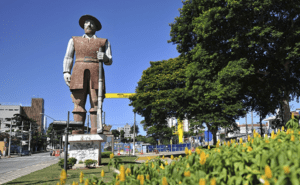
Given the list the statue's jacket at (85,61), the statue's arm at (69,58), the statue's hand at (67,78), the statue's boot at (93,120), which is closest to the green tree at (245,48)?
the statue's jacket at (85,61)

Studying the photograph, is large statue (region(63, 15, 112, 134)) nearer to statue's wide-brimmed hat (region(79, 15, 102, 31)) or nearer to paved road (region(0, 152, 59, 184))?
statue's wide-brimmed hat (region(79, 15, 102, 31))

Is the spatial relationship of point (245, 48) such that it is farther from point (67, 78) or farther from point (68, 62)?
point (67, 78)

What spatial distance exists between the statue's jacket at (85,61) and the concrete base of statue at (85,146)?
2183 millimetres

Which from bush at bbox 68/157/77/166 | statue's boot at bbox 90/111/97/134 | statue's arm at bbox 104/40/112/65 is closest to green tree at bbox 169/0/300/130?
statue's arm at bbox 104/40/112/65

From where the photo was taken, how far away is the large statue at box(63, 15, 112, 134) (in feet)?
34.1

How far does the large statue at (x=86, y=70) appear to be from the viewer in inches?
410

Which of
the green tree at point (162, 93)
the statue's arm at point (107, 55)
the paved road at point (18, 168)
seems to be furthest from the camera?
the green tree at point (162, 93)

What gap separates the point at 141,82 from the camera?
2281 centimetres

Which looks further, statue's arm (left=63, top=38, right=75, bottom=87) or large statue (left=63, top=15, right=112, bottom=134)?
statue's arm (left=63, top=38, right=75, bottom=87)

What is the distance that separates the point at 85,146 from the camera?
1049cm

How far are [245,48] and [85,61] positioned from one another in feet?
28.7

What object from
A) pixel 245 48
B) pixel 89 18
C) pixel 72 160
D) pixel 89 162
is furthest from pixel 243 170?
pixel 245 48

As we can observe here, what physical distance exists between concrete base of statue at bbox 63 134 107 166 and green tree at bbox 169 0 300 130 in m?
6.95

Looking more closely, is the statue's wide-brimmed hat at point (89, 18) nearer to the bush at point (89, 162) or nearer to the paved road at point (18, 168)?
the bush at point (89, 162)
